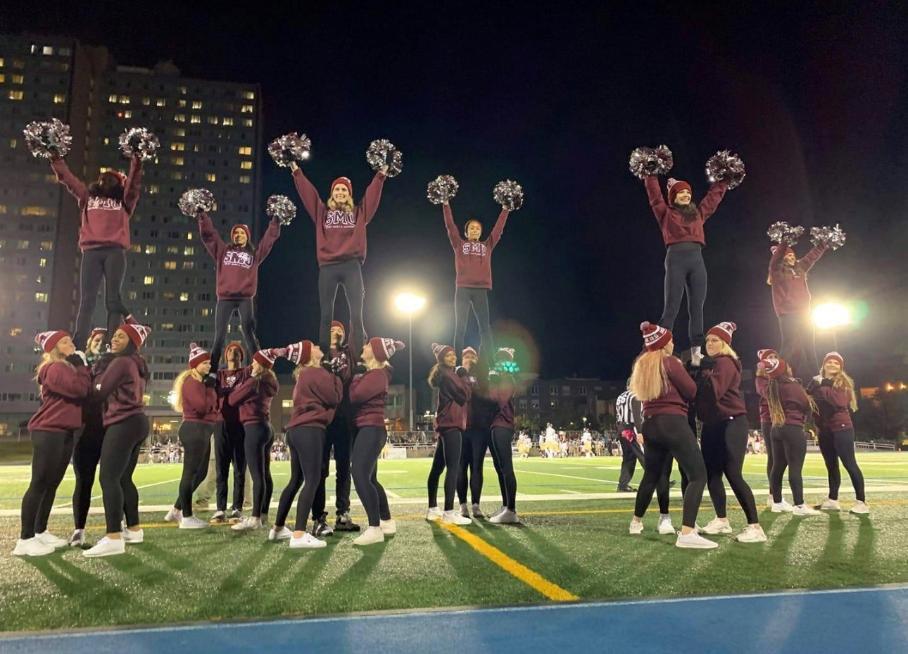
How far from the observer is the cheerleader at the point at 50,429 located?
588 centimetres

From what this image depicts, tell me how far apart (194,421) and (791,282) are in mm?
9022

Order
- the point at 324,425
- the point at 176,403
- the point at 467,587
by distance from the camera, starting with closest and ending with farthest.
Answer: the point at 467,587 < the point at 324,425 < the point at 176,403

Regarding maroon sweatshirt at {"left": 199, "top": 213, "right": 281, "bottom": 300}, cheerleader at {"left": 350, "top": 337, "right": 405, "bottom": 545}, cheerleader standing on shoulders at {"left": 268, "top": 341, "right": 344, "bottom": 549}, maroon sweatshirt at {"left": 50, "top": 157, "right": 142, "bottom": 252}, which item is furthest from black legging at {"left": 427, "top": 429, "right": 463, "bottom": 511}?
maroon sweatshirt at {"left": 50, "top": 157, "right": 142, "bottom": 252}

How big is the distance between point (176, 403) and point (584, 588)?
5646 mm

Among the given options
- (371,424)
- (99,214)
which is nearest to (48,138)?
(99,214)

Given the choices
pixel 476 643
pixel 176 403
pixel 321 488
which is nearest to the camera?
pixel 476 643

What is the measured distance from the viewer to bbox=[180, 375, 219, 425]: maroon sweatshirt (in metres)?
7.75

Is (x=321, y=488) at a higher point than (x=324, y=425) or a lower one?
lower

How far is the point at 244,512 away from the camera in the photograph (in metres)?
9.04

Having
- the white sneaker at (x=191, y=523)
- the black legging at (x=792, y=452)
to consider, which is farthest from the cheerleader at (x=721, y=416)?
the white sneaker at (x=191, y=523)

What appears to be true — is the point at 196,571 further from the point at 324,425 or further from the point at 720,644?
the point at 720,644

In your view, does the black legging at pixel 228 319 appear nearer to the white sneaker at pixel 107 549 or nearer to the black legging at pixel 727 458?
the white sneaker at pixel 107 549

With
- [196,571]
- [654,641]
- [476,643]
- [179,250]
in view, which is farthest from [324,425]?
[179,250]

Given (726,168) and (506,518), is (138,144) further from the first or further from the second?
(726,168)
